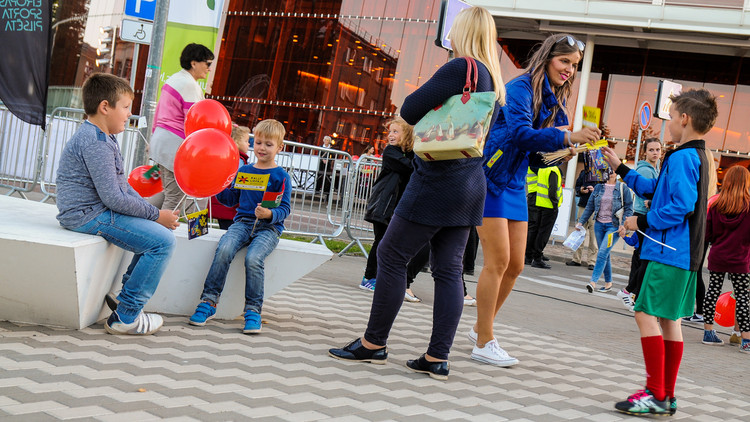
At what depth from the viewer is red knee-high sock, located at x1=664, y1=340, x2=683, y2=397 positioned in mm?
4500

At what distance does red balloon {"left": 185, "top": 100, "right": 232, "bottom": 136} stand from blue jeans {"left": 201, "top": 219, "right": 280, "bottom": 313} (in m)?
0.79

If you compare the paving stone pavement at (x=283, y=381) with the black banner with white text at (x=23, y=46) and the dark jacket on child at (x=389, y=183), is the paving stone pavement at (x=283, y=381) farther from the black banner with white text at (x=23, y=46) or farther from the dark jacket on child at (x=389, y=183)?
the black banner with white text at (x=23, y=46)

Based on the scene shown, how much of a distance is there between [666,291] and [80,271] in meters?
3.30

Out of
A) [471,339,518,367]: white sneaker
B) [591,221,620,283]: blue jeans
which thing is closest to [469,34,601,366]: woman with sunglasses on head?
[471,339,518,367]: white sneaker

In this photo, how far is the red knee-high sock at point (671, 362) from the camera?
450 centimetres

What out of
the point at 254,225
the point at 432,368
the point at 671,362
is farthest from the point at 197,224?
the point at 671,362

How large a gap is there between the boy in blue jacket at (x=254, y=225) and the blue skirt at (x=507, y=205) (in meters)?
1.47

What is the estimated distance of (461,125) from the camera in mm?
4324

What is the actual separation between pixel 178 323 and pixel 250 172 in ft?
4.04

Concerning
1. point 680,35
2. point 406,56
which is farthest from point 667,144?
point 406,56

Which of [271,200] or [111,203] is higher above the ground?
[271,200]

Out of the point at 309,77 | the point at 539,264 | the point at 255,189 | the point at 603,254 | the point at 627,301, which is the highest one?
the point at 309,77

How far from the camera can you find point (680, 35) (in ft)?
82.8

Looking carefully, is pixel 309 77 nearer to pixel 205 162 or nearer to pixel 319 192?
pixel 319 192
